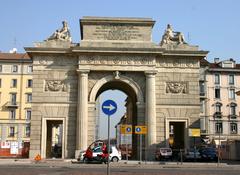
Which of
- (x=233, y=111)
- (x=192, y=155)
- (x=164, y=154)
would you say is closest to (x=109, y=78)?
(x=164, y=154)

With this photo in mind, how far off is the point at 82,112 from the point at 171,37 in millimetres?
12923

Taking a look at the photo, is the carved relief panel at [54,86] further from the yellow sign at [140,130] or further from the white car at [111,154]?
the yellow sign at [140,130]

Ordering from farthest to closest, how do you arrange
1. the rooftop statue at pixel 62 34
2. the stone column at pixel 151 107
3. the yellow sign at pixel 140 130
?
the rooftop statue at pixel 62 34 < the stone column at pixel 151 107 < the yellow sign at pixel 140 130

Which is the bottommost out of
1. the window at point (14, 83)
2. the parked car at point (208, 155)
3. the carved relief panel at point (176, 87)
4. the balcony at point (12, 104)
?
the parked car at point (208, 155)

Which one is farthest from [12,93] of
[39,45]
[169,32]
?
[169,32]

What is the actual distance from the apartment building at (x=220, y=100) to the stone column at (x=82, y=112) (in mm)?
38053

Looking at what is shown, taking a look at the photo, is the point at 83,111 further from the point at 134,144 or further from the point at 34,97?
the point at 134,144

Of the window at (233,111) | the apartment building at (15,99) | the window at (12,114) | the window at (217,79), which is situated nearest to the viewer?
the window at (233,111)

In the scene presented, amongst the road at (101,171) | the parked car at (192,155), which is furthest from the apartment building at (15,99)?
the road at (101,171)

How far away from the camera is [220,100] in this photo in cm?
7475

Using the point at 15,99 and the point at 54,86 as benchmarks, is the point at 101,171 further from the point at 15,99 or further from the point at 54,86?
the point at 15,99

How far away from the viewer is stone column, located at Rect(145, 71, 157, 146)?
1555 inches

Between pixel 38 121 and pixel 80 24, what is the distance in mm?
11236

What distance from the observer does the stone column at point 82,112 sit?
38938 mm
